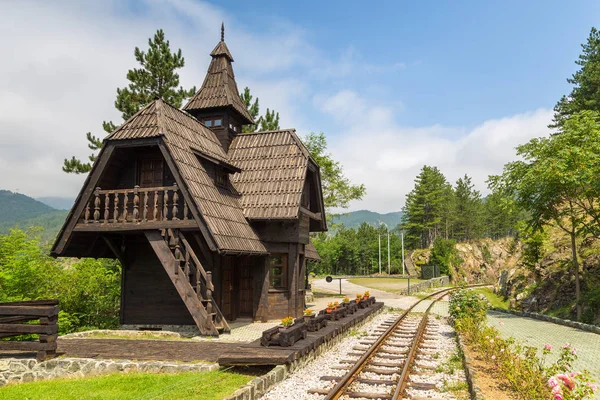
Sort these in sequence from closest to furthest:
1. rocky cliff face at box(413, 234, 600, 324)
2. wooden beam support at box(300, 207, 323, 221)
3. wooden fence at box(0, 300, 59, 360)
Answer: wooden fence at box(0, 300, 59, 360), wooden beam support at box(300, 207, 323, 221), rocky cliff face at box(413, 234, 600, 324)

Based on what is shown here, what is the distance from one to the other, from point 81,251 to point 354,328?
32.9 ft

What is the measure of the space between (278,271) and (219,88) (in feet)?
29.6

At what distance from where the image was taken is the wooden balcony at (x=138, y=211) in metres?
13.9

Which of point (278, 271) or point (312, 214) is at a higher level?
point (312, 214)

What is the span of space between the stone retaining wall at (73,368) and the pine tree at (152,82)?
16516 mm

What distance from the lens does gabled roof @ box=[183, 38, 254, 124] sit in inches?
795

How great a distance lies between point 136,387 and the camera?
788cm

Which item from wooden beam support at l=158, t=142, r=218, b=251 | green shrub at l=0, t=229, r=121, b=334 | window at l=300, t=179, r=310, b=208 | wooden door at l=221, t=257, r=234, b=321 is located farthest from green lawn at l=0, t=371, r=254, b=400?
window at l=300, t=179, r=310, b=208

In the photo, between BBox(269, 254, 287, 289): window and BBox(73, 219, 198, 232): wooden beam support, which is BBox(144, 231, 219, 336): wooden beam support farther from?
BBox(269, 254, 287, 289): window

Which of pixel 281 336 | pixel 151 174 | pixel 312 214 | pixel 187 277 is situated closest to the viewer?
pixel 281 336

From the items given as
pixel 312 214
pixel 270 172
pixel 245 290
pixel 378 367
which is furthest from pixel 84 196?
pixel 378 367

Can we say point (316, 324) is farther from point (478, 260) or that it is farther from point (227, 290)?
point (478, 260)

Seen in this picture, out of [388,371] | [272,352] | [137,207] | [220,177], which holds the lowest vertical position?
[388,371]

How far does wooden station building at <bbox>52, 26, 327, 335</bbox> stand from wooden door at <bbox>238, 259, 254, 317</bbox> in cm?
4
